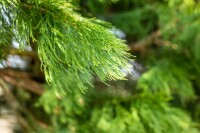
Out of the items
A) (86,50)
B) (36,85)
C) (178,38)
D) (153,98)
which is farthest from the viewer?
(36,85)

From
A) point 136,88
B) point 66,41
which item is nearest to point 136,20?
point 136,88

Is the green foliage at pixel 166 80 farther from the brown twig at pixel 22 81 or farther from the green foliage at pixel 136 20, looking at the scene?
the brown twig at pixel 22 81

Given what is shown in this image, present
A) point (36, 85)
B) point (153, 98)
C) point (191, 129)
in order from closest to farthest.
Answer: point (153, 98) < point (191, 129) < point (36, 85)

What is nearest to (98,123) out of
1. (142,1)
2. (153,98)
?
(153,98)

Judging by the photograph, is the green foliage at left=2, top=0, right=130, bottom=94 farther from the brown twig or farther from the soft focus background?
the brown twig

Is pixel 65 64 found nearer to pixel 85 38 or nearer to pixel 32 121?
pixel 85 38

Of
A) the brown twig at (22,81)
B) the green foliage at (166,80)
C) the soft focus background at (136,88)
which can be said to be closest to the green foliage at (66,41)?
the soft focus background at (136,88)

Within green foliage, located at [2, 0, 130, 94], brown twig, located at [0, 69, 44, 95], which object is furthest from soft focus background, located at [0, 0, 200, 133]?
green foliage, located at [2, 0, 130, 94]

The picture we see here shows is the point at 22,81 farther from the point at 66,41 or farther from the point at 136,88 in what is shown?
the point at 66,41
